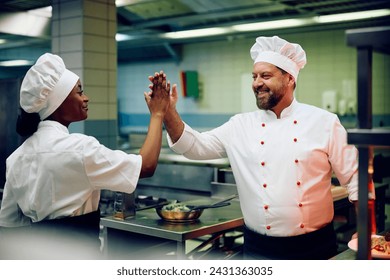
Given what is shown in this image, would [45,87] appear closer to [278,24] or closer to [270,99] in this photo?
[270,99]

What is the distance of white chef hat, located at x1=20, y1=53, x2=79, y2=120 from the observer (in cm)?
155

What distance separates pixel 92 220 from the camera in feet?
5.34

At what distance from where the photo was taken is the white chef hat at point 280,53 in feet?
6.56

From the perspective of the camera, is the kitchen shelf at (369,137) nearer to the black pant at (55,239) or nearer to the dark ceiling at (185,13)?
the black pant at (55,239)

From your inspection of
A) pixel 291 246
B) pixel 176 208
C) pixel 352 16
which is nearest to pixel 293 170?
pixel 291 246

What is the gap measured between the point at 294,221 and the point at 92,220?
0.76m

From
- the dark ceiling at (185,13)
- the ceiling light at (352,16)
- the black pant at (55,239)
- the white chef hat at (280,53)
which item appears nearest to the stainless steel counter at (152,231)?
the black pant at (55,239)

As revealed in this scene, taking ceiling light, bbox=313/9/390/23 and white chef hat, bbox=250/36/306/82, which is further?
ceiling light, bbox=313/9/390/23

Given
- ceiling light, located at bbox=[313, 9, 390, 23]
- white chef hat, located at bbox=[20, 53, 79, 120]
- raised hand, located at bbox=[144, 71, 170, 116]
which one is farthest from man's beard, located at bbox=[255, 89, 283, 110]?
ceiling light, located at bbox=[313, 9, 390, 23]

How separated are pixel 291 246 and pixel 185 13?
11.2ft

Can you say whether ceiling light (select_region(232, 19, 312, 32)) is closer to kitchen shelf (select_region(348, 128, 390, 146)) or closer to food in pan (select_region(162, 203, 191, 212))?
food in pan (select_region(162, 203, 191, 212))

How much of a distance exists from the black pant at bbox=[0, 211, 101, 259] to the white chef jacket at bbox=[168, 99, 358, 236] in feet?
2.06

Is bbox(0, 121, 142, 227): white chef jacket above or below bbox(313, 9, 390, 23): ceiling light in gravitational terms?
below

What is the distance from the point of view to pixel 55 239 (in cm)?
159
